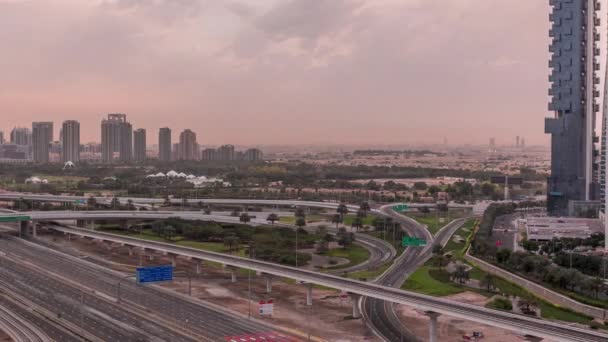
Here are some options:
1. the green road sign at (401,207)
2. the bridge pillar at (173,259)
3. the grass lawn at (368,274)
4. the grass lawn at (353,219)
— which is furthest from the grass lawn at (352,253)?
the green road sign at (401,207)

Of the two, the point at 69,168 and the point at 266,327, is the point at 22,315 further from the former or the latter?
the point at 69,168

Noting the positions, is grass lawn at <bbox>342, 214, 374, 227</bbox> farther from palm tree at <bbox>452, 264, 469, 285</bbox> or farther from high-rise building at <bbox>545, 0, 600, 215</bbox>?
palm tree at <bbox>452, 264, 469, 285</bbox>

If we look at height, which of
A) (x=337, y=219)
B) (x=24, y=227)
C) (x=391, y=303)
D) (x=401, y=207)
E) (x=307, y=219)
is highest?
(x=401, y=207)

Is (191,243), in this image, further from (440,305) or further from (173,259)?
(440,305)

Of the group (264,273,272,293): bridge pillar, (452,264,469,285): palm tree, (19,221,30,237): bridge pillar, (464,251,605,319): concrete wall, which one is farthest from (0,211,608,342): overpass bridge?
(19,221,30,237): bridge pillar

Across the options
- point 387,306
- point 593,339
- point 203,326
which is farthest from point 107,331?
point 593,339

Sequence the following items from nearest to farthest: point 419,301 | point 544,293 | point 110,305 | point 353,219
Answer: point 419,301 → point 110,305 → point 544,293 → point 353,219

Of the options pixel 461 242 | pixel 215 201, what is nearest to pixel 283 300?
pixel 461 242
